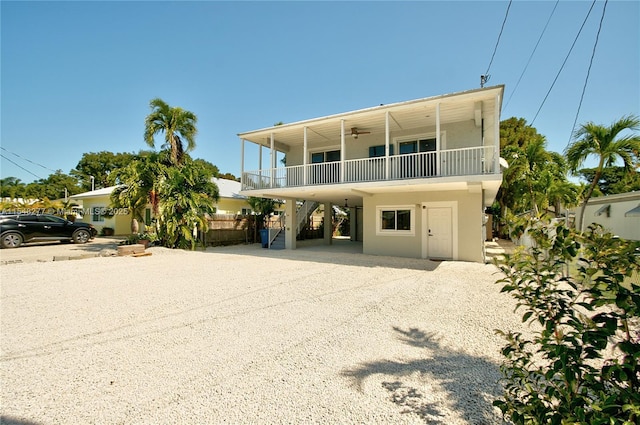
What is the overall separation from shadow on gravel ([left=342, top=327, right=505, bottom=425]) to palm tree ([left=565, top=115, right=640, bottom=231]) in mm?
6821

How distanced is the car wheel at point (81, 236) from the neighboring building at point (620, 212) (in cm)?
2796

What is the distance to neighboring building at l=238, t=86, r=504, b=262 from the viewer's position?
9680 millimetres

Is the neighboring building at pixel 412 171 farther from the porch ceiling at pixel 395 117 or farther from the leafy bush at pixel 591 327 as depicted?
the leafy bush at pixel 591 327

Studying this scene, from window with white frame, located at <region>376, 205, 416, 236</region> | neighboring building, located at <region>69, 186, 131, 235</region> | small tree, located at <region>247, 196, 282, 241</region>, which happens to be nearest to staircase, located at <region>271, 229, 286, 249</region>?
small tree, located at <region>247, 196, 282, 241</region>

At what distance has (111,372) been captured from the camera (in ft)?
10.3

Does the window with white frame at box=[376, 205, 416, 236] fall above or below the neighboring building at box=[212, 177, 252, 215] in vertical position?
below

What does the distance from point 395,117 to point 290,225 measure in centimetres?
792

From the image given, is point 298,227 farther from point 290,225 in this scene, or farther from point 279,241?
point 279,241

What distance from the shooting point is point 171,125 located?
14.2 m

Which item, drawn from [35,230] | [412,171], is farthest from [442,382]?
[35,230]

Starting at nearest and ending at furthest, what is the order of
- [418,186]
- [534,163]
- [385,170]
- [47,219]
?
[418,186]
[385,170]
[534,163]
[47,219]

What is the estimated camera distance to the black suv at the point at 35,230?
14.2 m

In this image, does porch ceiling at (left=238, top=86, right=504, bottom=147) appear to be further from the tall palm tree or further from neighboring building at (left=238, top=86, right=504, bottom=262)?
the tall palm tree

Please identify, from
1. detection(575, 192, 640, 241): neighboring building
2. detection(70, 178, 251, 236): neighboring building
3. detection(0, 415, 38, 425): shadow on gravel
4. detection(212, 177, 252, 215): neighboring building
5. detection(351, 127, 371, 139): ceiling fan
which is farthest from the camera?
detection(70, 178, 251, 236): neighboring building
